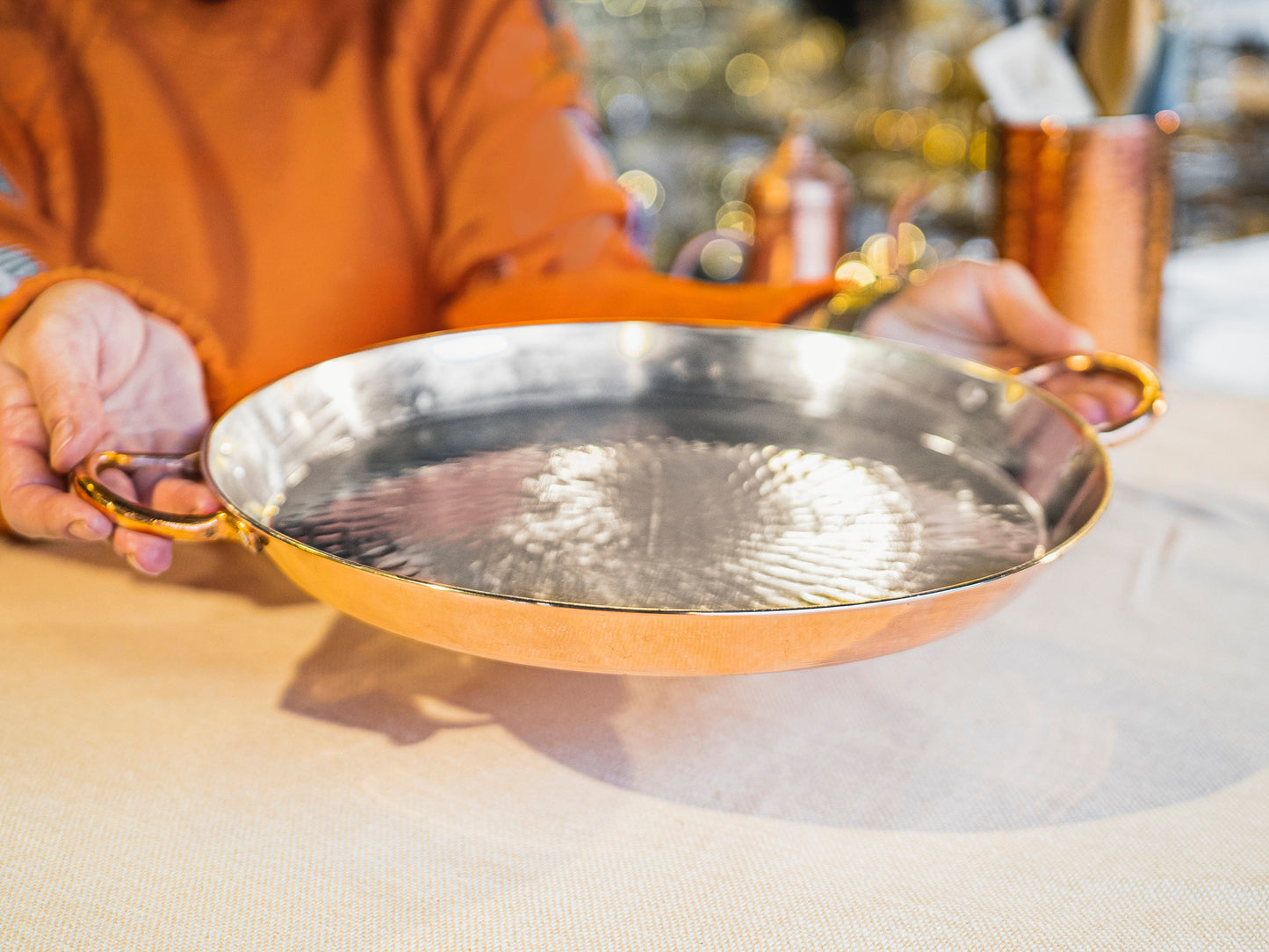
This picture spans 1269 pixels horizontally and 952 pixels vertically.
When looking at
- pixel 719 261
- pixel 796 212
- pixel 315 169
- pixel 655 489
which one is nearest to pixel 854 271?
pixel 796 212

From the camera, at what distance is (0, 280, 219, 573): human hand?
246mm

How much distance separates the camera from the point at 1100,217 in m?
0.47

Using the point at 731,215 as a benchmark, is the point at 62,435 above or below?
above

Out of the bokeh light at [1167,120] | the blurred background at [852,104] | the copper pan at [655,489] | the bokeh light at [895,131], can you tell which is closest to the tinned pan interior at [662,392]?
the copper pan at [655,489]

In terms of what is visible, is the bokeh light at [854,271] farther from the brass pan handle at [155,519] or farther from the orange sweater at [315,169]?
the brass pan handle at [155,519]

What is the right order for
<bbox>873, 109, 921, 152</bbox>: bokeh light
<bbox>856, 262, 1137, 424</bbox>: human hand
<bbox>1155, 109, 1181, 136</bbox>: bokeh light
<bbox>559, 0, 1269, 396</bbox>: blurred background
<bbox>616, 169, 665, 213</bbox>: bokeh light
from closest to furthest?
1. <bbox>856, 262, 1137, 424</bbox>: human hand
2. <bbox>1155, 109, 1181, 136</bbox>: bokeh light
3. <bbox>559, 0, 1269, 396</bbox>: blurred background
4. <bbox>873, 109, 921, 152</bbox>: bokeh light
5. <bbox>616, 169, 665, 213</bbox>: bokeh light

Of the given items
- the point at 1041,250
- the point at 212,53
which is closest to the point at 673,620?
the point at 1041,250

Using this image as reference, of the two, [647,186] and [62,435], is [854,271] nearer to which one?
[62,435]

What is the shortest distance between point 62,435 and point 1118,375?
316 mm

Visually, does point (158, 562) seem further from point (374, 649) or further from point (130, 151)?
point (130, 151)

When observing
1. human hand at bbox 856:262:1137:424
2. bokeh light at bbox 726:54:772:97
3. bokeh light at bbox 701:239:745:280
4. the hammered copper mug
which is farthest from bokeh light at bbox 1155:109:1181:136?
bokeh light at bbox 726:54:772:97

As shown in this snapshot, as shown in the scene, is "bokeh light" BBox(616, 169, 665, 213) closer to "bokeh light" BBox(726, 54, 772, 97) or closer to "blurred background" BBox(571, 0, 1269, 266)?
"blurred background" BBox(571, 0, 1269, 266)

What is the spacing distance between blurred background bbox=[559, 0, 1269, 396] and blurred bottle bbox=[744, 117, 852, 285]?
1.31 feet

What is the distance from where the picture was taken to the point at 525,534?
0.25 meters
